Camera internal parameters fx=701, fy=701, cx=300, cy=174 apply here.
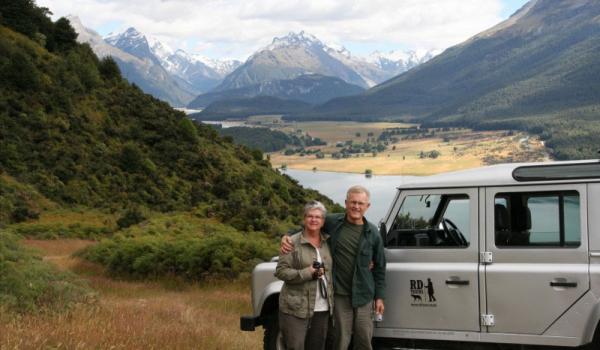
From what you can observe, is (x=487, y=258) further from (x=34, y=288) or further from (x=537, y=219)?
(x=34, y=288)

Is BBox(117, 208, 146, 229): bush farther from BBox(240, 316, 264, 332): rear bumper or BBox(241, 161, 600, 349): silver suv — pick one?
BBox(241, 161, 600, 349): silver suv

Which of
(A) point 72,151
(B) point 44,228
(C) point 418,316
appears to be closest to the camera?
(C) point 418,316

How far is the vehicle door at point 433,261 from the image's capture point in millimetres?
7465

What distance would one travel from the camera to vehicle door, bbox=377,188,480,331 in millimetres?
7465

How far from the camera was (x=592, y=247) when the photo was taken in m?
6.97

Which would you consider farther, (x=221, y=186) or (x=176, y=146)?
(x=176, y=146)

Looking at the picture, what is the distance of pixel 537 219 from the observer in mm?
7363

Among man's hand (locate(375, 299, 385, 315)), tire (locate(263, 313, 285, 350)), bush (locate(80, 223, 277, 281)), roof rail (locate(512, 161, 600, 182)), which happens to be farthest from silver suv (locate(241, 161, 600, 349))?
bush (locate(80, 223, 277, 281))

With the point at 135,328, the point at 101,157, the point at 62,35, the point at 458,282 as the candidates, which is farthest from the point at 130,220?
the point at 458,282

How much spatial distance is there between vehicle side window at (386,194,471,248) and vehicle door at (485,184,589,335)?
1.44 ft

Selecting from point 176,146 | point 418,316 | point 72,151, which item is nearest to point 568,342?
point 418,316

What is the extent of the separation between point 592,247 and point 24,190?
46217 millimetres

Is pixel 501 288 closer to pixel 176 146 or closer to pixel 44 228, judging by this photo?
pixel 44 228

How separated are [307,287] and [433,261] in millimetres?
1561
